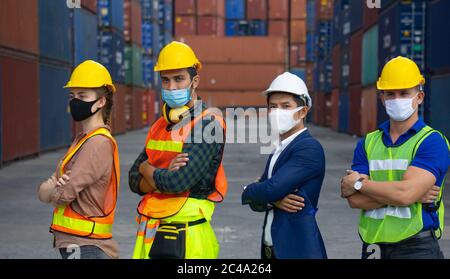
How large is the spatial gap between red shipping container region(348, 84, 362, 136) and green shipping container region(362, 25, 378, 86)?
175 centimetres

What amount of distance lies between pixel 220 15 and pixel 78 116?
58.5m

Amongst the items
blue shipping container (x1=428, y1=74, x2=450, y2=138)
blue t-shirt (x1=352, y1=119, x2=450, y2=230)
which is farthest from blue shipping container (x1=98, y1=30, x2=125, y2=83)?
blue t-shirt (x1=352, y1=119, x2=450, y2=230)

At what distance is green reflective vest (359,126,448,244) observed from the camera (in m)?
4.02

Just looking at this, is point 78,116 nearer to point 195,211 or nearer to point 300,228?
point 195,211

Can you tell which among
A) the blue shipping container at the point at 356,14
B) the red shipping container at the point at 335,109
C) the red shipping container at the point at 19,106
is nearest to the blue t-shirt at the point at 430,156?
the red shipping container at the point at 19,106

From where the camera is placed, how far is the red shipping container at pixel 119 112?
124 ft

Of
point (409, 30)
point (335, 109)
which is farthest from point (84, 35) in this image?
point (335, 109)

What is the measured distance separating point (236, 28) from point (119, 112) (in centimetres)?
2596

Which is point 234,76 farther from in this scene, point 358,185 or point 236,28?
point 358,185

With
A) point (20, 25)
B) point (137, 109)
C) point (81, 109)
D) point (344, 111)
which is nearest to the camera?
point (81, 109)

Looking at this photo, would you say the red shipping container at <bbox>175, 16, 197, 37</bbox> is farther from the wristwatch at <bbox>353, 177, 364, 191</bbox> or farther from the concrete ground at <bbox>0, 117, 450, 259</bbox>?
the wristwatch at <bbox>353, 177, 364, 191</bbox>

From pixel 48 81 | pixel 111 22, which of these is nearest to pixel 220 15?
pixel 111 22

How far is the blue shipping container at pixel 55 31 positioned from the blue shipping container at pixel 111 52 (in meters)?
8.04

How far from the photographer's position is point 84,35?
30422 millimetres
